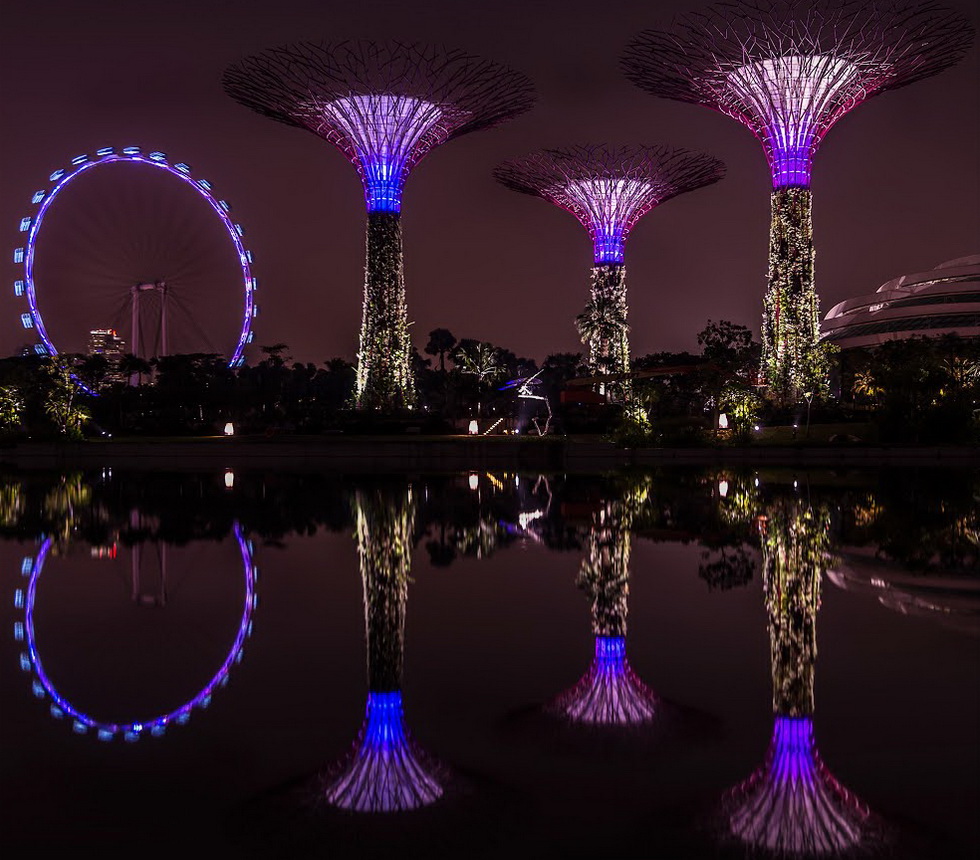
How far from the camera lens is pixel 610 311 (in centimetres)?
6056

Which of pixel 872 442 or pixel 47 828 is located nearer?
pixel 47 828

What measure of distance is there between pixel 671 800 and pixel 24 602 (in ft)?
22.1

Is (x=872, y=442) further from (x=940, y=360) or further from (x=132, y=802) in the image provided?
(x=132, y=802)

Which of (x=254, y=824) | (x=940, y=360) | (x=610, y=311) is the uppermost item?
(x=610, y=311)

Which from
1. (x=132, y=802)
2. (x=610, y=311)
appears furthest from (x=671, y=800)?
(x=610, y=311)

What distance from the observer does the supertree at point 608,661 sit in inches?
232

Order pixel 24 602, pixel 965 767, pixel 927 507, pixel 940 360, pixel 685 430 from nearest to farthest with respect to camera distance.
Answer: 1. pixel 965 767
2. pixel 24 602
3. pixel 927 507
4. pixel 685 430
5. pixel 940 360

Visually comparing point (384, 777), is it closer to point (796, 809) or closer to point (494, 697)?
point (494, 697)

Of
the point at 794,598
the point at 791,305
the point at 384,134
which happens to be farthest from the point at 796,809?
the point at 791,305

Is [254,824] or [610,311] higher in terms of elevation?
[610,311]

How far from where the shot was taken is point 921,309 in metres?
87.7

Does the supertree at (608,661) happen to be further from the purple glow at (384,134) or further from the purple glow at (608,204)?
the purple glow at (608,204)

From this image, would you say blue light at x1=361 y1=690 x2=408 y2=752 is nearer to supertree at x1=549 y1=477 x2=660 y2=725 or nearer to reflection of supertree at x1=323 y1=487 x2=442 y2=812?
reflection of supertree at x1=323 y1=487 x2=442 y2=812

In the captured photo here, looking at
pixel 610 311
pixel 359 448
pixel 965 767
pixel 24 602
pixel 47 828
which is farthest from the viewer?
pixel 610 311
